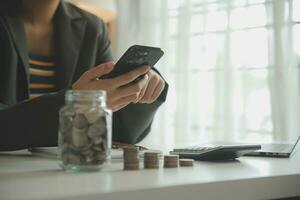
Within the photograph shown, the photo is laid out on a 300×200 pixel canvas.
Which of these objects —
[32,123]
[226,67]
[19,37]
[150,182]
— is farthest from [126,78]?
[226,67]

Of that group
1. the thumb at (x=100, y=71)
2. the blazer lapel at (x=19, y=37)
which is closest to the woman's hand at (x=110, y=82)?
the thumb at (x=100, y=71)

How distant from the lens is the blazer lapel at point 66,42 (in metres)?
1.27

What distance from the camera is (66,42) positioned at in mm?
1296

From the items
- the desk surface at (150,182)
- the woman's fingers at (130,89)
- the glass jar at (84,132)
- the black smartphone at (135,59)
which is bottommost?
the desk surface at (150,182)

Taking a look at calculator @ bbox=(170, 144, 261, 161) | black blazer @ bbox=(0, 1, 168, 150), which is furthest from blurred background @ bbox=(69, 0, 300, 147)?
calculator @ bbox=(170, 144, 261, 161)

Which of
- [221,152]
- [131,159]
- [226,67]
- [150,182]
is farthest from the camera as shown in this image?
[226,67]

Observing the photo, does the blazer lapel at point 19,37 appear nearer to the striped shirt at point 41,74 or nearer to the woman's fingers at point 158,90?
the striped shirt at point 41,74

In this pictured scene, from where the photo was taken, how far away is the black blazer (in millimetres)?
713

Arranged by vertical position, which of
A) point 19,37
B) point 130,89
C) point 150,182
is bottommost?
point 150,182

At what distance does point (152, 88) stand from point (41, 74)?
1.55 ft

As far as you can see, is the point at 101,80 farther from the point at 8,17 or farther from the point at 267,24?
the point at 267,24

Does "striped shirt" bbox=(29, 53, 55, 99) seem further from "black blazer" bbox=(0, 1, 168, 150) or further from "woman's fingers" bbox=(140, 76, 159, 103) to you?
"woman's fingers" bbox=(140, 76, 159, 103)

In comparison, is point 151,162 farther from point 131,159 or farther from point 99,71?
point 99,71

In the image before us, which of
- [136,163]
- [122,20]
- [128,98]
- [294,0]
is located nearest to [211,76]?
[294,0]
